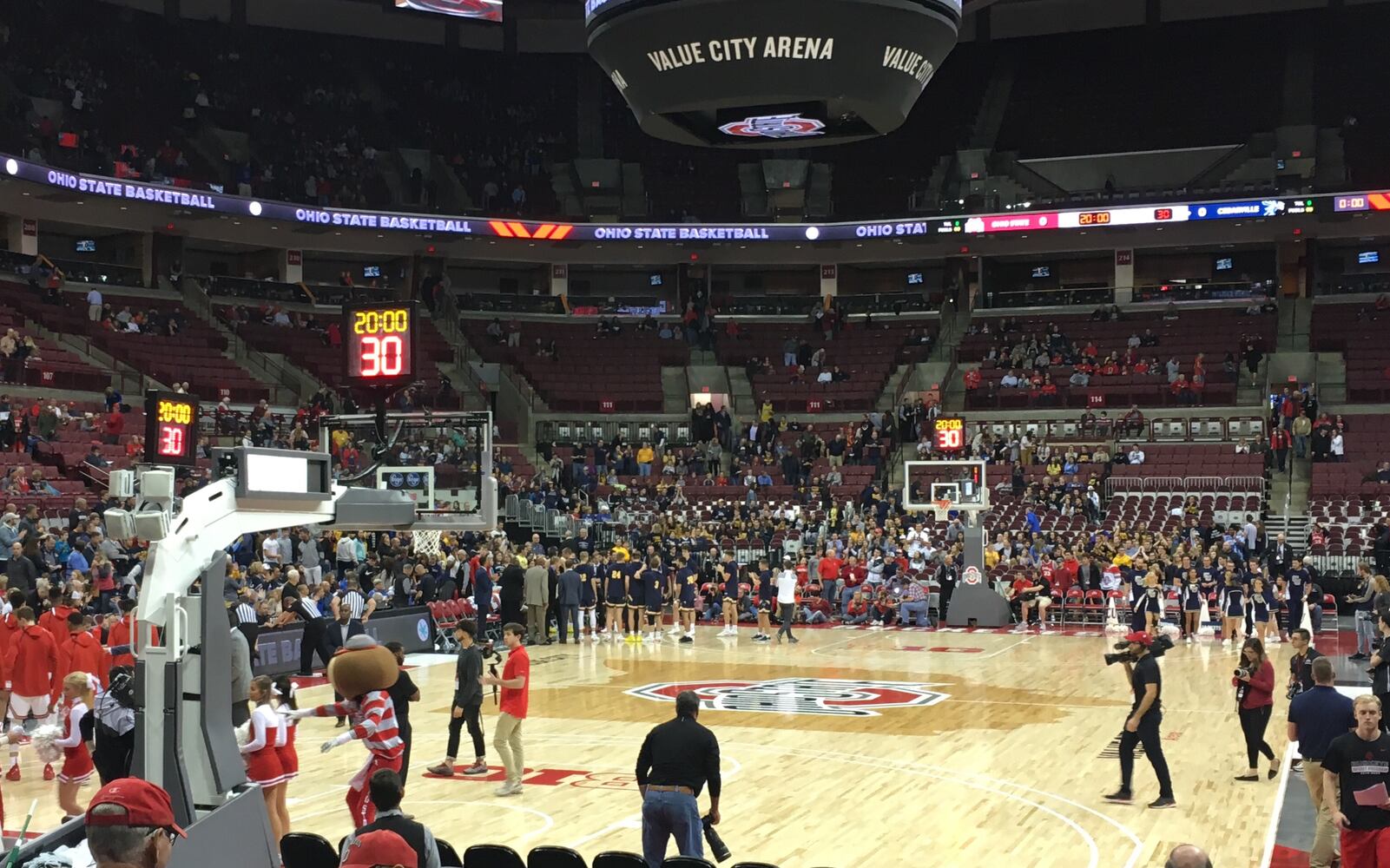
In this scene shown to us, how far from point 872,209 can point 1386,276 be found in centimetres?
1526

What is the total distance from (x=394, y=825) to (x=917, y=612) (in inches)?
967

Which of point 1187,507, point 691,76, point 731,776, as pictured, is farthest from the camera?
point 1187,507

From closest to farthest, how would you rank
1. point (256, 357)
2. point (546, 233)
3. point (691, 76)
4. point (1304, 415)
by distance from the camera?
point (691, 76) < point (1304, 415) < point (256, 357) < point (546, 233)

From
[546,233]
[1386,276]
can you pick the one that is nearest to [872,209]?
[546,233]

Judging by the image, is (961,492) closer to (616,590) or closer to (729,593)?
(729,593)

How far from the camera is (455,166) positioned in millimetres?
47344

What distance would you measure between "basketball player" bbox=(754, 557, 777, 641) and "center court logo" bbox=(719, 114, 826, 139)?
62.9 feet

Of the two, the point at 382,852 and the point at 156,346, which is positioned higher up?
the point at 156,346

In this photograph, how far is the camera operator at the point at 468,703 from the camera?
45.5 ft

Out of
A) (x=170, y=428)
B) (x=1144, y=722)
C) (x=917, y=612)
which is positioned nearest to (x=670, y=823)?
(x=1144, y=722)

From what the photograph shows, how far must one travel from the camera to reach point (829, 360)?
4544 centimetres

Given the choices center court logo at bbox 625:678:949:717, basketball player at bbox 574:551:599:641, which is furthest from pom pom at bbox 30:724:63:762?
basketball player at bbox 574:551:599:641

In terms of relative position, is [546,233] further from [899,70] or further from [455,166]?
[899,70]

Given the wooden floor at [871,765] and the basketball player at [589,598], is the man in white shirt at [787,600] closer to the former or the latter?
the wooden floor at [871,765]
